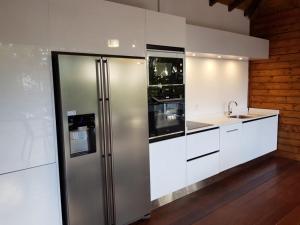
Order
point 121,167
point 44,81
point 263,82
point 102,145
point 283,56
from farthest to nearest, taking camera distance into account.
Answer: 1. point 263,82
2. point 283,56
3. point 121,167
4. point 102,145
5. point 44,81

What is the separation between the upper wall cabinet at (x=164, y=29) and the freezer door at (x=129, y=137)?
1.17ft

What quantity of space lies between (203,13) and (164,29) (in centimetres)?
139

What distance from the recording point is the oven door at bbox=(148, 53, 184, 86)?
9.16 ft

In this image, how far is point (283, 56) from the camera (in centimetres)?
462

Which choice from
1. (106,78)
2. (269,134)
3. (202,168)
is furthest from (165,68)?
(269,134)

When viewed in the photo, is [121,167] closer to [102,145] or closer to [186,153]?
[102,145]

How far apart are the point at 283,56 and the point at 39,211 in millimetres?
4632

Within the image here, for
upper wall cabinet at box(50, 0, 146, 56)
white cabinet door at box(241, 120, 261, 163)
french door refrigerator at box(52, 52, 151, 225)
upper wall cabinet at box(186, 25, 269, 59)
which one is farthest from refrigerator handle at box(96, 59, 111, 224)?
white cabinet door at box(241, 120, 261, 163)

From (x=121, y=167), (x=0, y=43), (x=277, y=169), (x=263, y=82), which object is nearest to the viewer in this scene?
(x=0, y=43)

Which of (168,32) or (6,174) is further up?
(168,32)

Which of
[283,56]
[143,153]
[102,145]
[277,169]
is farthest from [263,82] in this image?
[102,145]

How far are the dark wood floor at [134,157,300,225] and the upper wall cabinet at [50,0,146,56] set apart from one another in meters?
1.91

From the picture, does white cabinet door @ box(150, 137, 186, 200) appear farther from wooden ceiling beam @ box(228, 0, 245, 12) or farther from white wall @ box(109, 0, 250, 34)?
wooden ceiling beam @ box(228, 0, 245, 12)

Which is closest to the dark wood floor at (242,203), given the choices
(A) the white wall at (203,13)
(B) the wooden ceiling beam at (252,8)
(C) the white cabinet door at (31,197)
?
(C) the white cabinet door at (31,197)
